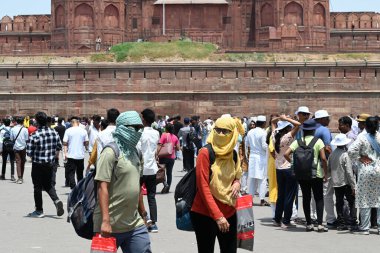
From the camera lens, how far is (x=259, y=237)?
11016 millimetres

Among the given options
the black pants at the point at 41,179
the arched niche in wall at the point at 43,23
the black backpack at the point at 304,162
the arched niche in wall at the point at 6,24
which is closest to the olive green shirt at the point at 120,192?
the black backpack at the point at 304,162

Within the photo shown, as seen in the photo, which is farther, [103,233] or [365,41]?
[365,41]

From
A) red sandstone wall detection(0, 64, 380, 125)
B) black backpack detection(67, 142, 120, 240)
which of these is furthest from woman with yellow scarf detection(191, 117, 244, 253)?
red sandstone wall detection(0, 64, 380, 125)

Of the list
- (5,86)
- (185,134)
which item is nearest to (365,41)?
(5,86)

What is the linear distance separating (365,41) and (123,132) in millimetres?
48159

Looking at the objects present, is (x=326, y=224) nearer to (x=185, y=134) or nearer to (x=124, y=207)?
(x=124, y=207)

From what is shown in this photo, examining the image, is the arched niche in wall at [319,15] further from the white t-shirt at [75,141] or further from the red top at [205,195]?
the red top at [205,195]

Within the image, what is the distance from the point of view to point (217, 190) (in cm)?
757

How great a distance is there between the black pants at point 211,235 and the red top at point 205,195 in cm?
5

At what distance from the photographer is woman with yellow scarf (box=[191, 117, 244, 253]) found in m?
7.53

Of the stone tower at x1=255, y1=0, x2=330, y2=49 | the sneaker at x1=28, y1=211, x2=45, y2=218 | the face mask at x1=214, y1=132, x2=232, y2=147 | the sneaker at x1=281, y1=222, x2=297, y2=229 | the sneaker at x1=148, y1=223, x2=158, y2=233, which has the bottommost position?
the sneaker at x1=281, y1=222, x2=297, y2=229

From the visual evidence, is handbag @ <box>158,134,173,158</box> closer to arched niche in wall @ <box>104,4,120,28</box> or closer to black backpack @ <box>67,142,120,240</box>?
black backpack @ <box>67,142,120,240</box>

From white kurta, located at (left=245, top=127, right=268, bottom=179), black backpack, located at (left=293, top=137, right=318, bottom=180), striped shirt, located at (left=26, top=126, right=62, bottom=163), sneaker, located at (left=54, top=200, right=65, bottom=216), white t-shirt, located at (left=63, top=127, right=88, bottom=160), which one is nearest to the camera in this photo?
black backpack, located at (left=293, top=137, right=318, bottom=180)

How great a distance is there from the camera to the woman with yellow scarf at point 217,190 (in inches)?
297
